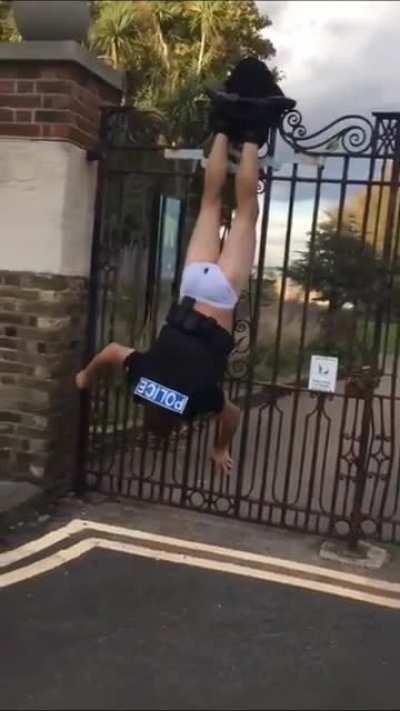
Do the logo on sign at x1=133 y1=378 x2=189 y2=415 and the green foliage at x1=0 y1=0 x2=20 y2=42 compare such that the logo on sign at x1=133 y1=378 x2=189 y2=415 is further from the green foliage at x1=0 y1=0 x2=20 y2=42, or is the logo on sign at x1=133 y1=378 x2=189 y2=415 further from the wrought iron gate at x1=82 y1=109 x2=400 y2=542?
the green foliage at x1=0 y1=0 x2=20 y2=42

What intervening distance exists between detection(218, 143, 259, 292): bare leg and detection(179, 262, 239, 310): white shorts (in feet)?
0.12

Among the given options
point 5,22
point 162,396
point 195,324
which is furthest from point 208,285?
point 5,22

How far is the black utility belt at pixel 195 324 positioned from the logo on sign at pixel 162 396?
0.29 meters

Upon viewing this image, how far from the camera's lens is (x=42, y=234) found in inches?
193

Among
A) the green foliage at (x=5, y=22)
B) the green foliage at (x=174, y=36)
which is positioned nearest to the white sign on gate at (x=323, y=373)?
the green foliage at (x=174, y=36)

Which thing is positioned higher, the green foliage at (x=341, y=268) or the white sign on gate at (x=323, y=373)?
the green foliage at (x=341, y=268)

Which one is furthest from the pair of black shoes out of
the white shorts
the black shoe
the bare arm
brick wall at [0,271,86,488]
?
brick wall at [0,271,86,488]

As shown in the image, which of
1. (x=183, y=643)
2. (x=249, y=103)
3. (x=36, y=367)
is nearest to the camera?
(x=183, y=643)

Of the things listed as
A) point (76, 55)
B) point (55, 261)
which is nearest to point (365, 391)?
point (55, 261)

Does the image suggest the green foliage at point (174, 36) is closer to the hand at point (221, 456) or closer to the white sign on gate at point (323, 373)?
the white sign on gate at point (323, 373)

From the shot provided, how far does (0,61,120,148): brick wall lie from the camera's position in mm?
4773

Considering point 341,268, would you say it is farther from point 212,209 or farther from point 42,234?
point 42,234

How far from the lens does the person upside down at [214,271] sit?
152 inches

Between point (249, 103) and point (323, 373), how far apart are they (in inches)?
65.5
